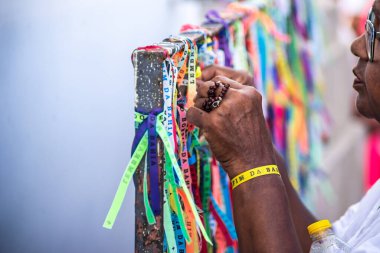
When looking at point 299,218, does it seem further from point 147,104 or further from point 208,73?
point 147,104

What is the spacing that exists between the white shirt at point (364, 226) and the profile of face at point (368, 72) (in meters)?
0.24

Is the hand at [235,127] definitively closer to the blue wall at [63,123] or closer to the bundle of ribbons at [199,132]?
the bundle of ribbons at [199,132]

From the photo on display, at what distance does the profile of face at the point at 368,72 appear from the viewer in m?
1.45

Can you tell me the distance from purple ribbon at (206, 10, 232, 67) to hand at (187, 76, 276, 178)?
1.10ft

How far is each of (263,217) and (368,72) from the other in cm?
44

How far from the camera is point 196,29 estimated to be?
4.68 ft

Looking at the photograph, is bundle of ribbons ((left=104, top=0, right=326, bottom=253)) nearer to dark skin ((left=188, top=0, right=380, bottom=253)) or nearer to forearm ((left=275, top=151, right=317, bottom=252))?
dark skin ((left=188, top=0, right=380, bottom=253))

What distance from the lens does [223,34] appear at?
165cm

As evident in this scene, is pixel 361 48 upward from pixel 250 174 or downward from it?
upward

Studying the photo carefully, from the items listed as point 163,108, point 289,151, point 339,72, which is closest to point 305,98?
point 289,151

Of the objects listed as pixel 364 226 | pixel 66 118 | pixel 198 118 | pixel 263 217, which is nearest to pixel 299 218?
pixel 364 226

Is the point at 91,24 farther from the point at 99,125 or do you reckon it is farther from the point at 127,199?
the point at 127,199

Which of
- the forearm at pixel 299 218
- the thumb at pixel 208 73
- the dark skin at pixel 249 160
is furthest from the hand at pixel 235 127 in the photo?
the forearm at pixel 299 218

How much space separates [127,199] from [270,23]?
87 cm
